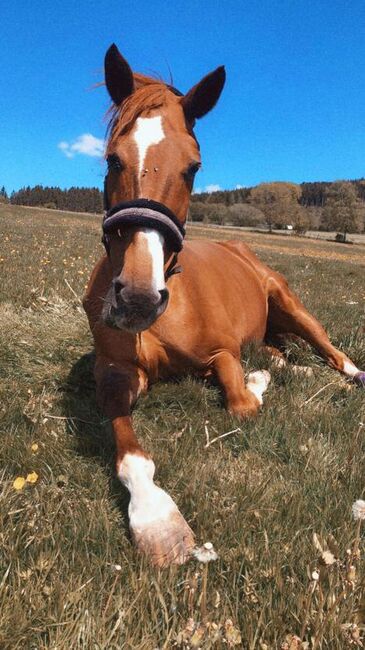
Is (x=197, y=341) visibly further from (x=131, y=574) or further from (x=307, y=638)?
(x=307, y=638)

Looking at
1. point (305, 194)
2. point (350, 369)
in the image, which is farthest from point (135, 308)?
point (305, 194)

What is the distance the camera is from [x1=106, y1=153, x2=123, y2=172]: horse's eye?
108 inches

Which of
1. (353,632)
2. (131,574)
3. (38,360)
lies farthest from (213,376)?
(353,632)

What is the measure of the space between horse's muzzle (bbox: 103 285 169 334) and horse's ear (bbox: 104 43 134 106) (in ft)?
5.01

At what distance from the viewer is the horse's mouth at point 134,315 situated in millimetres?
2396

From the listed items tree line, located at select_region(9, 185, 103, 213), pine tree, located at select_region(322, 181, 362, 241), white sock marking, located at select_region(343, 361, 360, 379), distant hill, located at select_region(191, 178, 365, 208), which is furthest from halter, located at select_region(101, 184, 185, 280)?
distant hill, located at select_region(191, 178, 365, 208)

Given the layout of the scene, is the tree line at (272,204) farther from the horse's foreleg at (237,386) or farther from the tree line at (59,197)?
the horse's foreleg at (237,386)

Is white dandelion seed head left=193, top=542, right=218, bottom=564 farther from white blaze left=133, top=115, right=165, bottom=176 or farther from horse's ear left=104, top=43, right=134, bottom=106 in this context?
horse's ear left=104, top=43, right=134, bottom=106

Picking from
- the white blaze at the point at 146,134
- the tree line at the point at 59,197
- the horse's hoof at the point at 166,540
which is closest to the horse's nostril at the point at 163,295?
the white blaze at the point at 146,134

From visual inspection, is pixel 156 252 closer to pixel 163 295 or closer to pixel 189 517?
pixel 163 295

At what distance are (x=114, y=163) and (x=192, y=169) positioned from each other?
1.51 feet

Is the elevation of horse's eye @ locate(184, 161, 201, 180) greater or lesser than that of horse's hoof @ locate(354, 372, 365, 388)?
greater

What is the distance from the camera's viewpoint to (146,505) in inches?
88.0

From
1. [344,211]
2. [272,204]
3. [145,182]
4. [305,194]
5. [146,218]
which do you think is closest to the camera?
[146,218]
